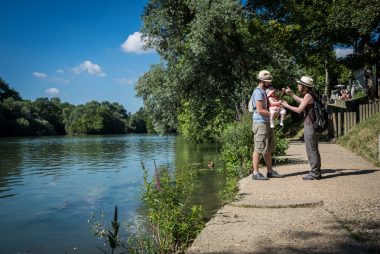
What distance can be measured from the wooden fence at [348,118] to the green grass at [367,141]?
1106mm

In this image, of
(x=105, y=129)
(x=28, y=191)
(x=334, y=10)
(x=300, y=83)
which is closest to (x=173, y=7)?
(x=334, y=10)

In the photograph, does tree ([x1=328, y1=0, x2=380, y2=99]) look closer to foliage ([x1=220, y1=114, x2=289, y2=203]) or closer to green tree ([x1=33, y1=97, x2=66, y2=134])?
foliage ([x1=220, y1=114, x2=289, y2=203])

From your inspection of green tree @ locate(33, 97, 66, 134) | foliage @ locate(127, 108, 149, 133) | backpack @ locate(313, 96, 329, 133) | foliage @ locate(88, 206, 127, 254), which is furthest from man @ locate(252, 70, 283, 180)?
foliage @ locate(127, 108, 149, 133)

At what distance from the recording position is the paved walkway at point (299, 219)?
14.3ft

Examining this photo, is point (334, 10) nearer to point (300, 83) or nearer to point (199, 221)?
point (300, 83)

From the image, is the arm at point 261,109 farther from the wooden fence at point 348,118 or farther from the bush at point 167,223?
the wooden fence at point 348,118

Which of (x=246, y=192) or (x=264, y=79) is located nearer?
(x=246, y=192)

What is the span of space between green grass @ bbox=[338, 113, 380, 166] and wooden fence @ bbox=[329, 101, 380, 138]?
43.6 inches

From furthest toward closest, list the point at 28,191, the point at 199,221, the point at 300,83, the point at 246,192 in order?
1. the point at 28,191
2. the point at 300,83
3. the point at 246,192
4. the point at 199,221

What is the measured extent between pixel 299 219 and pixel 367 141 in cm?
910

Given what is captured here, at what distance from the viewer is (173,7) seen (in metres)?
24.9

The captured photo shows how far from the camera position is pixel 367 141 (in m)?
13.3

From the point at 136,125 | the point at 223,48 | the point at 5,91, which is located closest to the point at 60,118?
the point at 5,91

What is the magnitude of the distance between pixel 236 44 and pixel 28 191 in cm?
1507
